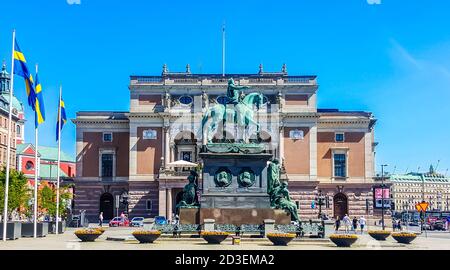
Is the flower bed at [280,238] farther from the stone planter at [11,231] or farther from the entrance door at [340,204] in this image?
the entrance door at [340,204]

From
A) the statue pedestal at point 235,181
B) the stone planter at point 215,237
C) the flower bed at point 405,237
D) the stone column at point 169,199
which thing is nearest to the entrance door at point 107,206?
the stone column at point 169,199

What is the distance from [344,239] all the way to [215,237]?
6134 mm

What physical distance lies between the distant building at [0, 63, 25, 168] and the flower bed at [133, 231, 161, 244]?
81.9 metres

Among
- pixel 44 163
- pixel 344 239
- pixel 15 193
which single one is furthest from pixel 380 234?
pixel 44 163

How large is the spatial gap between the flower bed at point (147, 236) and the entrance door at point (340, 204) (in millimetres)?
57506

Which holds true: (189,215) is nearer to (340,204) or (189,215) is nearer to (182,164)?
(182,164)

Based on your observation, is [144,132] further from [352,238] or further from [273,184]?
[352,238]

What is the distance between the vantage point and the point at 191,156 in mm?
84750

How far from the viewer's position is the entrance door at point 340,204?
86.9 meters

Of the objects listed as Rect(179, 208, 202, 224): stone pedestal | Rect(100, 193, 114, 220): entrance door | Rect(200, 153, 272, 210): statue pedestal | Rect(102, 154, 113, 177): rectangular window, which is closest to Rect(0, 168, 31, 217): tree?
Rect(100, 193, 114, 220): entrance door

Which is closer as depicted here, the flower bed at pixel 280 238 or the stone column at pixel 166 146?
the flower bed at pixel 280 238

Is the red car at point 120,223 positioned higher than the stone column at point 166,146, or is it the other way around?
the stone column at point 166,146

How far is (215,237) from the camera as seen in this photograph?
101ft
